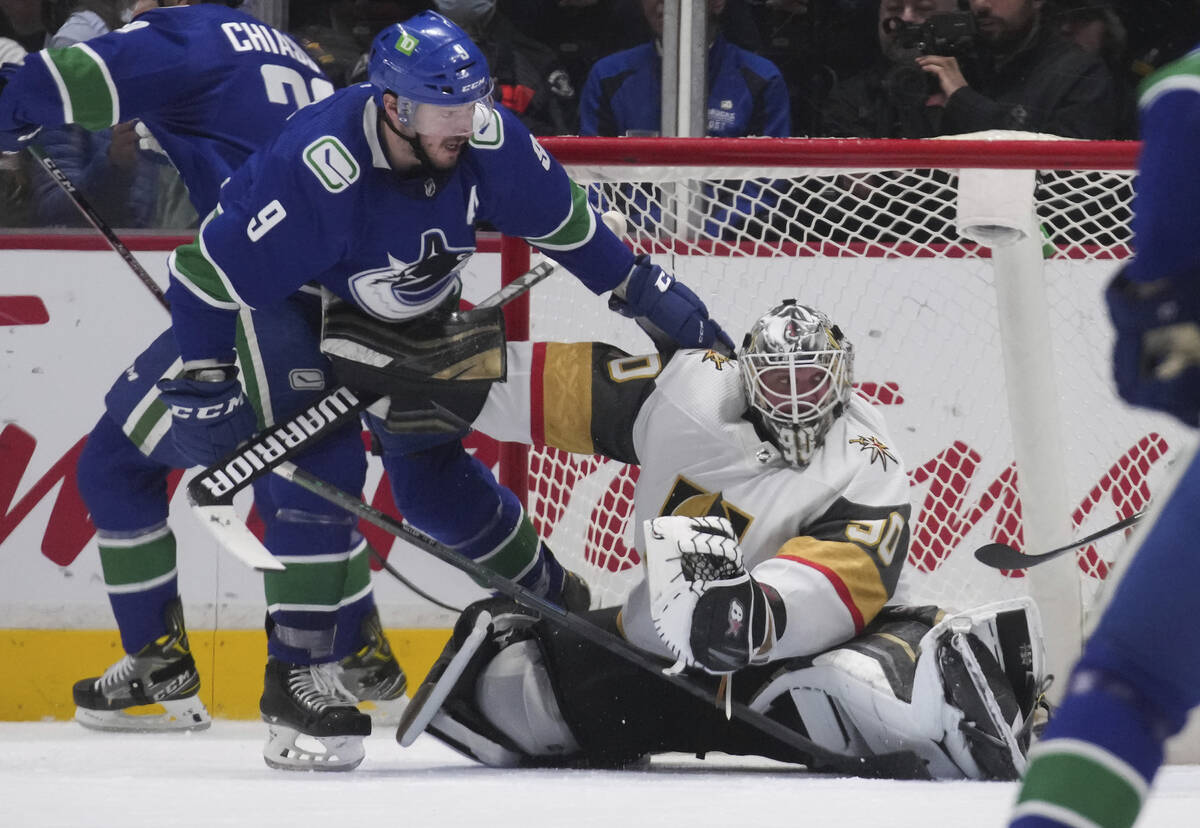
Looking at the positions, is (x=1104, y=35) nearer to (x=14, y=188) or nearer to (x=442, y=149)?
(x=442, y=149)

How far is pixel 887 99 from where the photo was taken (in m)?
3.45

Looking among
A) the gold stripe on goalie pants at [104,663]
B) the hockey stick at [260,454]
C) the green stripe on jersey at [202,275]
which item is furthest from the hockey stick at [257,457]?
the gold stripe on goalie pants at [104,663]

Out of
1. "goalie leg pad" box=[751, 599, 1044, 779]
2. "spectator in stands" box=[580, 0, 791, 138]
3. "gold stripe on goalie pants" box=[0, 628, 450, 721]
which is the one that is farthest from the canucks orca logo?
"gold stripe on goalie pants" box=[0, 628, 450, 721]

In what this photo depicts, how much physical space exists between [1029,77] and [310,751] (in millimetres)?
2076

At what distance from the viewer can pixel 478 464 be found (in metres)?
2.71

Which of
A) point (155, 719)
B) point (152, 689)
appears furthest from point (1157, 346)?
point (155, 719)

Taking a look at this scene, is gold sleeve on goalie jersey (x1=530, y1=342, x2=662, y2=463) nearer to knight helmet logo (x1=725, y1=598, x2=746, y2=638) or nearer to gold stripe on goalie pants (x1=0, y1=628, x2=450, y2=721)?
knight helmet logo (x1=725, y1=598, x2=746, y2=638)

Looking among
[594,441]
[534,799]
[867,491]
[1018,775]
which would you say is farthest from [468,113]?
[1018,775]

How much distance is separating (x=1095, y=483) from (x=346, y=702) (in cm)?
142

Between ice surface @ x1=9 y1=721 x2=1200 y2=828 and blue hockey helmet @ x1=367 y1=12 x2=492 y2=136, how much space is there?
0.91 m

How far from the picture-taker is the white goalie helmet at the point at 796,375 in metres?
2.40

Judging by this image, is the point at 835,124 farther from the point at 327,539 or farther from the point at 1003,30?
the point at 327,539

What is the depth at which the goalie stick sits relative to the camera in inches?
89.9

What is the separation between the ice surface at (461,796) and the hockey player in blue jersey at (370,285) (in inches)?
9.2
